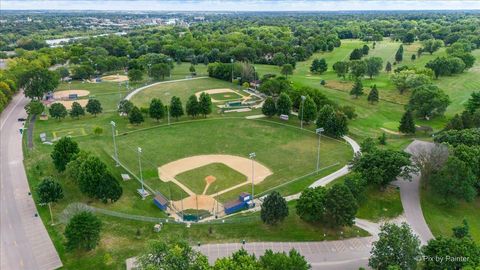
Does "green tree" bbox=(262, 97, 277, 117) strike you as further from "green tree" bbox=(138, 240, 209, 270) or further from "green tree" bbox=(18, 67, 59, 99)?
"green tree" bbox=(18, 67, 59, 99)

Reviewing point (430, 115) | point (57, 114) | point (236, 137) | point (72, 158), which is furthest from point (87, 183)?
point (430, 115)

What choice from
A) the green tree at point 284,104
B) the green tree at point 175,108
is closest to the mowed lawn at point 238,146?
the green tree at point 175,108

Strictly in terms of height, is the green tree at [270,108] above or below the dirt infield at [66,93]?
above

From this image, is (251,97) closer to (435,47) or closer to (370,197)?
(370,197)

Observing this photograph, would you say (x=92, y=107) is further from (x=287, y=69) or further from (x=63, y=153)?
(x=287, y=69)

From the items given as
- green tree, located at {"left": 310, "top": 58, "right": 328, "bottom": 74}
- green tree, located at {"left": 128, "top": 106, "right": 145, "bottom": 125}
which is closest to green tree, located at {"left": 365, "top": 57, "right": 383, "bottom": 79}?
green tree, located at {"left": 310, "top": 58, "right": 328, "bottom": 74}

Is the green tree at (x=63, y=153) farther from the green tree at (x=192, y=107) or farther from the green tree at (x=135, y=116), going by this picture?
the green tree at (x=192, y=107)

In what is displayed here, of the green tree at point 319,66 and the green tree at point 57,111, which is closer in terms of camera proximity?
the green tree at point 57,111

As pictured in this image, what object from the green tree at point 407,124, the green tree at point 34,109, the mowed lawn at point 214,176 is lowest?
the mowed lawn at point 214,176
